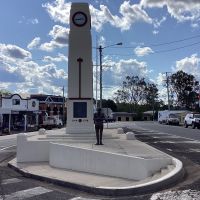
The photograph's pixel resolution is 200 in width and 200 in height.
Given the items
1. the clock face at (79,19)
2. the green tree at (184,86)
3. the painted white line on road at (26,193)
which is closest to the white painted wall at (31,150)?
the painted white line on road at (26,193)

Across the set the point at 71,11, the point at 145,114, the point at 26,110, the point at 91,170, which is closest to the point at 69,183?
the point at 91,170

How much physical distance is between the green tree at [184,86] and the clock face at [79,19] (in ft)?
380

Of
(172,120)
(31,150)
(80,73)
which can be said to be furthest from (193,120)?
(31,150)

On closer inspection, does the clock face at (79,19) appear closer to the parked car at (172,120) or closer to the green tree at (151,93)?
the parked car at (172,120)

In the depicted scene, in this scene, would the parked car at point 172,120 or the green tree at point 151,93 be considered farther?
the green tree at point 151,93

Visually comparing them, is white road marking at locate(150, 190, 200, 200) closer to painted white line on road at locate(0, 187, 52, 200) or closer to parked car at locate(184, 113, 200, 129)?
painted white line on road at locate(0, 187, 52, 200)

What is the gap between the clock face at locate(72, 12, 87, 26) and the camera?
27873mm

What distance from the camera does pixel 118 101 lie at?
593ft

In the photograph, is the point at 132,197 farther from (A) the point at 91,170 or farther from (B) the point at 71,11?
(B) the point at 71,11

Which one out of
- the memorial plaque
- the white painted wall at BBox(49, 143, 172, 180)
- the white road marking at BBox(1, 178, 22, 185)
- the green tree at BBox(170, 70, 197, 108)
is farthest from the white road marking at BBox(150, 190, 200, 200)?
the green tree at BBox(170, 70, 197, 108)

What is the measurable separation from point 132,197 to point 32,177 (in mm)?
5074

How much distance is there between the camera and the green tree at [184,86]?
142 metres

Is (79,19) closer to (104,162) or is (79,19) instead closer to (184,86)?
(104,162)

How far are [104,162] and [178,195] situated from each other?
4.08 meters
